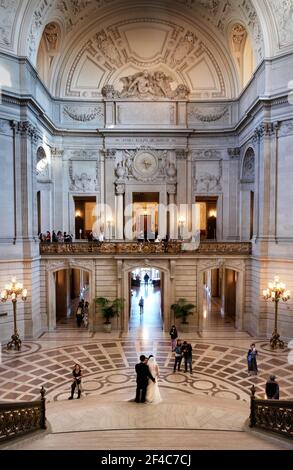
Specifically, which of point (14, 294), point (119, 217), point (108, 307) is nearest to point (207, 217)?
point (119, 217)

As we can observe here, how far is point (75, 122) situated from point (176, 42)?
26.4 ft

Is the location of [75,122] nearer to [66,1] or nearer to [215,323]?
[66,1]

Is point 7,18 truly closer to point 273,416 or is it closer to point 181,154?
point 181,154

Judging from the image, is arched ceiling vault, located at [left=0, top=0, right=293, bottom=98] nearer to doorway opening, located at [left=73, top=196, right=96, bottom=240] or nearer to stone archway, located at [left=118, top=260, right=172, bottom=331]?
doorway opening, located at [left=73, top=196, right=96, bottom=240]

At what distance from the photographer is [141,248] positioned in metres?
18.5

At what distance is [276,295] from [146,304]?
1114cm

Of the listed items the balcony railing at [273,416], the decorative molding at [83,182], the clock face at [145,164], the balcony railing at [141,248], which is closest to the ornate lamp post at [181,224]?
the clock face at [145,164]

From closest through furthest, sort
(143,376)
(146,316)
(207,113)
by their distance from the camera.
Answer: (143,376) → (146,316) → (207,113)

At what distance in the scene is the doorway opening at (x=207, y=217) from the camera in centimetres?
2423

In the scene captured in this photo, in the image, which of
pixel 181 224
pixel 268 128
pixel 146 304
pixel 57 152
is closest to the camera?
pixel 268 128

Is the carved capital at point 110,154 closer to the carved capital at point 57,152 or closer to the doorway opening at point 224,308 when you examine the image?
the carved capital at point 57,152

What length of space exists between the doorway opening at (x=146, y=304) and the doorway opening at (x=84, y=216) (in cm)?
454

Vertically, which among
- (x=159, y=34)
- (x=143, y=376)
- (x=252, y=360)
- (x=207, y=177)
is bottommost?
(x=252, y=360)

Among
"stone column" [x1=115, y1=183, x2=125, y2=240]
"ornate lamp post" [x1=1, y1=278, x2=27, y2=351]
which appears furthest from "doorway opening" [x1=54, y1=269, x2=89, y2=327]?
"ornate lamp post" [x1=1, y1=278, x2=27, y2=351]
